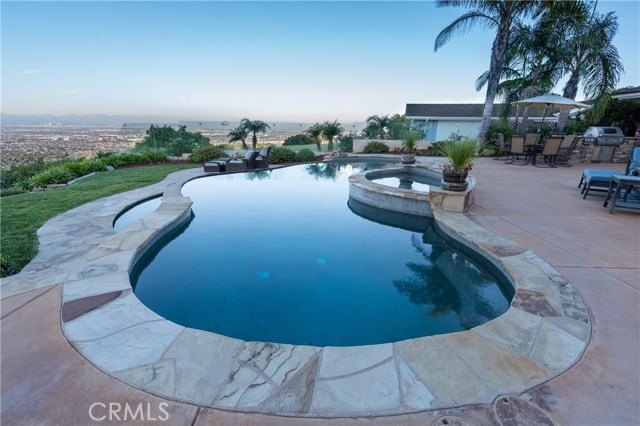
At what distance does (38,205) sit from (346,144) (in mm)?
14189

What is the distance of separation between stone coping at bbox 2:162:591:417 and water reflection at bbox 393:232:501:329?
1.60ft

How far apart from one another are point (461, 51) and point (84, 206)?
1742 cm

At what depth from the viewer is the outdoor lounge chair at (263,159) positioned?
11.4m

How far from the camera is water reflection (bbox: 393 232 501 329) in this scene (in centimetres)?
305

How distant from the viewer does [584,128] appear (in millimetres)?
13148

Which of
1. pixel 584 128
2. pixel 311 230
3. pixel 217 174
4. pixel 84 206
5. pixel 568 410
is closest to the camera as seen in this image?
pixel 568 410

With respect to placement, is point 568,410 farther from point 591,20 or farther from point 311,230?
point 591,20

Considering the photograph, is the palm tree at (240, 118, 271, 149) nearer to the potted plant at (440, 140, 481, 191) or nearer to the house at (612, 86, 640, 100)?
the potted plant at (440, 140, 481, 191)

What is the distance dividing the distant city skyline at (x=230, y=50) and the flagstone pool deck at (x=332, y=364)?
30.2 feet

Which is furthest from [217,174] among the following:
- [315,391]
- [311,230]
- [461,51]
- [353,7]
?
[461,51]

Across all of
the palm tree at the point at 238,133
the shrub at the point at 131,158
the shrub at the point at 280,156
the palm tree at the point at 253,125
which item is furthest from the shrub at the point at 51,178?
the palm tree at the point at 253,125

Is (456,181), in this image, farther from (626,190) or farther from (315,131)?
(315,131)

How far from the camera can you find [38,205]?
20.0ft

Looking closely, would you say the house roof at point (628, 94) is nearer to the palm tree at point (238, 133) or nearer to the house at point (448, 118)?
the house at point (448, 118)
